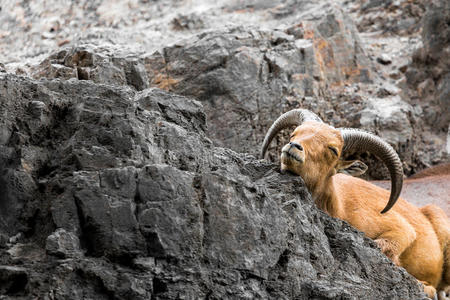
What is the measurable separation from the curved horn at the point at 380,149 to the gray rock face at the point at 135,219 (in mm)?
3188

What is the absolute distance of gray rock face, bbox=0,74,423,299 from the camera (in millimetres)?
6539

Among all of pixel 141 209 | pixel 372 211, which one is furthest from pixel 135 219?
pixel 372 211

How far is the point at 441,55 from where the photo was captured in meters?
24.1

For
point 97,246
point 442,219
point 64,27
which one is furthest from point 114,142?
point 64,27

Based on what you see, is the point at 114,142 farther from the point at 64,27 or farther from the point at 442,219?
the point at 64,27

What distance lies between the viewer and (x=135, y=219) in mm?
6844

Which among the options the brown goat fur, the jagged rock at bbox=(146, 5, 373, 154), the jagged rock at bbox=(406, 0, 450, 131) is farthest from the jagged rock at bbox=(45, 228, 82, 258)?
the jagged rock at bbox=(406, 0, 450, 131)

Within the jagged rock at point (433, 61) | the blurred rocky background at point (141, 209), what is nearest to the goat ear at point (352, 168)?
the blurred rocky background at point (141, 209)

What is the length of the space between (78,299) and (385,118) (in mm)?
16095

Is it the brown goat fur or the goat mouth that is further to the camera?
the brown goat fur

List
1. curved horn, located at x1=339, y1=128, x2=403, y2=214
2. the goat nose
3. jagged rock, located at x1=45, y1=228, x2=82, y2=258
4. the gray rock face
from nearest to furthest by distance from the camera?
jagged rock, located at x1=45, y1=228, x2=82, y2=258, the gray rock face, the goat nose, curved horn, located at x1=339, y1=128, x2=403, y2=214

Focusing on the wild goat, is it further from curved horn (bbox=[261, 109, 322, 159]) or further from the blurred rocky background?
the blurred rocky background

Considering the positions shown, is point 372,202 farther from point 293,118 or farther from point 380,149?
point 293,118

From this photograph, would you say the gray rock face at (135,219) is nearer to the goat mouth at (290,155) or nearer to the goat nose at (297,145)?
the goat mouth at (290,155)
